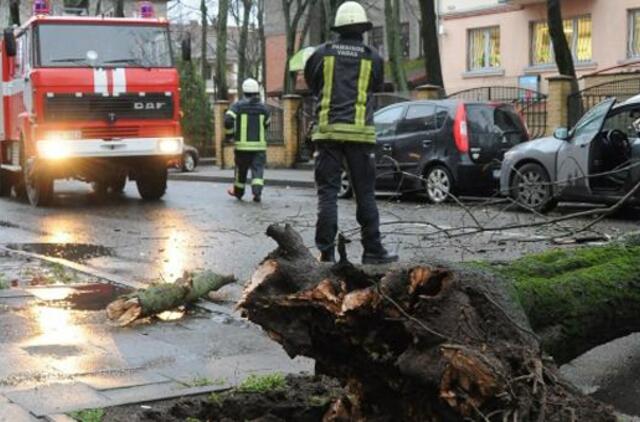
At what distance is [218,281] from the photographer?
734cm

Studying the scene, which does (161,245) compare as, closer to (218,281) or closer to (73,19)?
(218,281)

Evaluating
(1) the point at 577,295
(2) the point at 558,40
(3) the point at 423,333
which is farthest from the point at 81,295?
(2) the point at 558,40

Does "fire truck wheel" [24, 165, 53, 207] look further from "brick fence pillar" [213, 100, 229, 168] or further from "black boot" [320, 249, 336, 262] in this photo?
"brick fence pillar" [213, 100, 229, 168]

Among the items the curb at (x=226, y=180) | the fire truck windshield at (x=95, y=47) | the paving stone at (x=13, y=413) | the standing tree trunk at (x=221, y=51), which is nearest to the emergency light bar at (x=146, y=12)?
the fire truck windshield at (x=95, y=47)

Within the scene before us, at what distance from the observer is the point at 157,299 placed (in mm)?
6641

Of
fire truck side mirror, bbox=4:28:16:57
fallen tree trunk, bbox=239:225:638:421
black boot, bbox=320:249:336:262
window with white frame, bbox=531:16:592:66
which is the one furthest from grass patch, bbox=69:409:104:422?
window with white frame, bbox=531:16:592:66

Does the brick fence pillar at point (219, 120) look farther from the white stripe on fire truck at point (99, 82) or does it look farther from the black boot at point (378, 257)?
the black boot at point (378, 257)

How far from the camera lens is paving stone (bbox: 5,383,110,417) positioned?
4238 millimetres

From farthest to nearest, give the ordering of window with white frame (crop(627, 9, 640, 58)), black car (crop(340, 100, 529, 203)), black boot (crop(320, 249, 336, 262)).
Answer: window with white frame (crop(627, 9, 640, 58)), black car (crop(340, 100, 529, 203)), black boot (crop(320, 249, 336, 262))

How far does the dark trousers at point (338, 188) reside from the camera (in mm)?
7465

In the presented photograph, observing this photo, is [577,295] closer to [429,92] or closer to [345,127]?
[345,127]

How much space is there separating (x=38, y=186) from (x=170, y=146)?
2299 millimetres

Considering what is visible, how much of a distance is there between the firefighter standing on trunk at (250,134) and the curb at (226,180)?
17.3ft

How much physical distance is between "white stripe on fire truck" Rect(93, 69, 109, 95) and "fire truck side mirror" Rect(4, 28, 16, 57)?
84.1 inches
